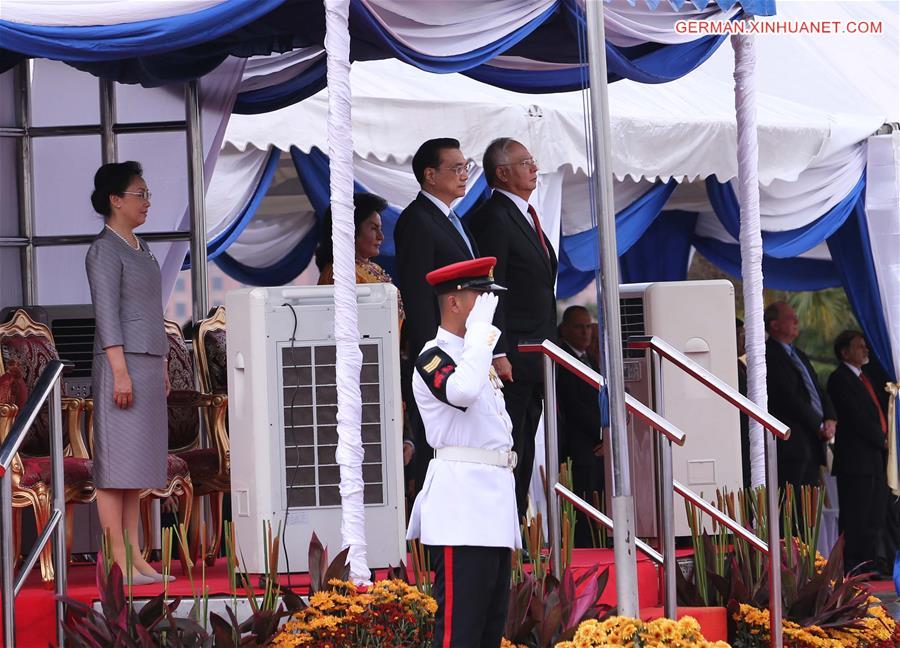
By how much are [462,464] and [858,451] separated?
258 inches

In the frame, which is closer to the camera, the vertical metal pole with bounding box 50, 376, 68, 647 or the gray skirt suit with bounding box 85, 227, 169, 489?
the vertical metal pole with bounding box 50, 376, 68, 647

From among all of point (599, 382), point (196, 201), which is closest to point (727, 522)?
point (599, 382)

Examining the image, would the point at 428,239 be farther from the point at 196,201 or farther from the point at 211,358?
the point at 196,201

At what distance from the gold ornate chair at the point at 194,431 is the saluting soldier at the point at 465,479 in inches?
109

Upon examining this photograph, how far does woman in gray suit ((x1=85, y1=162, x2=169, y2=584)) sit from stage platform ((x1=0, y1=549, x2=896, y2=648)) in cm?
25

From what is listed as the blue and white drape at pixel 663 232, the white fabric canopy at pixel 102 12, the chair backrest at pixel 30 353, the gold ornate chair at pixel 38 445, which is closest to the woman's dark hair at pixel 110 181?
the white fabric canopy at pixel 102 12

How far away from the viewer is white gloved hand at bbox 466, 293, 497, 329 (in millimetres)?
4730

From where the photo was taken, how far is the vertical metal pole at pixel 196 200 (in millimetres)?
8523

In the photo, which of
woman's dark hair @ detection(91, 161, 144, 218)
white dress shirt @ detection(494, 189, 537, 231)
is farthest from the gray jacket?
white dress shirt @ detection(494, 189, 537, 231)

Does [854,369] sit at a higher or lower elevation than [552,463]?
higher

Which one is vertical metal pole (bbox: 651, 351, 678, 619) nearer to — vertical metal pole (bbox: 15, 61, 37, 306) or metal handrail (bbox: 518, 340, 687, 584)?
metal handrail (bbox: 518, 340, 687, 584)

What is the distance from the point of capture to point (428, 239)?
20.2ft

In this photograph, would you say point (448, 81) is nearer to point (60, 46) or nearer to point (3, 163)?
point (3, 163)

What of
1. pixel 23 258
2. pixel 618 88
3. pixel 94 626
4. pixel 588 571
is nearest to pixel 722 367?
pixel 588 571
